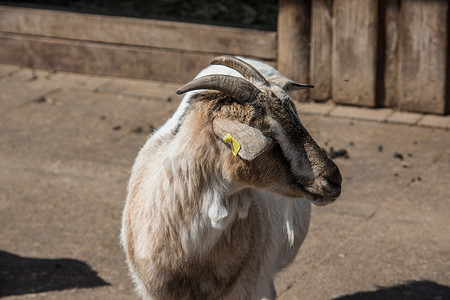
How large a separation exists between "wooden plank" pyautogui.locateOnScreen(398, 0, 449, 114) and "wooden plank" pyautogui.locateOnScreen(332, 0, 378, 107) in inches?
11.3

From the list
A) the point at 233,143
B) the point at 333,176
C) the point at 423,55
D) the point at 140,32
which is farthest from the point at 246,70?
the point at 140,32

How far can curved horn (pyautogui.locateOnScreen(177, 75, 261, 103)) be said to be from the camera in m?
3.25

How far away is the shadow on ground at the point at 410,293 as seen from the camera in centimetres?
466

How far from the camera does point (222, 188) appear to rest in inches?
136

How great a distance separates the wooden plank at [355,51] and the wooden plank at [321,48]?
0.08m

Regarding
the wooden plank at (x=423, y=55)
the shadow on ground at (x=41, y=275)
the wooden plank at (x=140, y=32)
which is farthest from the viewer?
the wooden plank at (x=140, y=32)

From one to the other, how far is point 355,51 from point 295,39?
25.5 inches

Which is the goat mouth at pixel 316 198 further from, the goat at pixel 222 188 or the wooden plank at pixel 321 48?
the wooden plank at pixel 321 48

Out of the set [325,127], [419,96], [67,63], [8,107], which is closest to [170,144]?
[325,127]

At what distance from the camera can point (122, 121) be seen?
779 cm

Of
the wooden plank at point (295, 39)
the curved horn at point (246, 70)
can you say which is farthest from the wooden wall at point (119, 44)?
the curved horn at point (246, 70)

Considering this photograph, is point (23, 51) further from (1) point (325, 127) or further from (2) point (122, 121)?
(1) point (325, 127)

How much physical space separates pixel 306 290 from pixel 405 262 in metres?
0.74

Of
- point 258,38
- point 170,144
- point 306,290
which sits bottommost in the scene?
point 306,290
